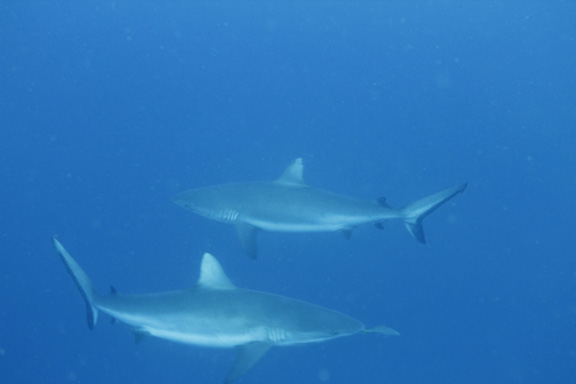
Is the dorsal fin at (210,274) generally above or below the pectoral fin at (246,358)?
above

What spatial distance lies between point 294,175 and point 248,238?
1.40m

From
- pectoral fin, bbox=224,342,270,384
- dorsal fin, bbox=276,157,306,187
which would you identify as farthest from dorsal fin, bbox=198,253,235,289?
dorsal fin, bbox=276,157,306,187

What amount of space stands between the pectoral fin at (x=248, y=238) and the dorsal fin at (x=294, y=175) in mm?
1003

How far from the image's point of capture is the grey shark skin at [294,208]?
23.5ft

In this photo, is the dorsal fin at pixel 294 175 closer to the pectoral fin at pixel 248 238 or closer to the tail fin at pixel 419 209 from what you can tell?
the pectoral fin at pixel 248 238

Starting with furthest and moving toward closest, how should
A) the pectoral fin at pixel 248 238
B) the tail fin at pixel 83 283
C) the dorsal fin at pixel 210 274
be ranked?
1. the pectoral fin at pixel 248 238
2. the tail fin at pixel 83 283
3. the dorsal fin at pixel 210 274

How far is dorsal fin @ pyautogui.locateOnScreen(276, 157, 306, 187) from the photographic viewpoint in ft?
25.0

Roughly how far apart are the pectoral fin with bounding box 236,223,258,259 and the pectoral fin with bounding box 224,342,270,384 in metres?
2.23

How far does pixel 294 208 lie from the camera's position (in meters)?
7.27

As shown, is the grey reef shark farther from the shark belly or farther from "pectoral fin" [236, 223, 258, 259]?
"pectoral fin" [236, 223, 258, 259]

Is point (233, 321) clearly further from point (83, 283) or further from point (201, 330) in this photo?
point (83, 283)

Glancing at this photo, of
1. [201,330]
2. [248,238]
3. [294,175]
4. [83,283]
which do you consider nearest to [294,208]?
[294,175]

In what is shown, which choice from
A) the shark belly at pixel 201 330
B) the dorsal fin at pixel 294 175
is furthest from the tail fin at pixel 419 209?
the shark belly at pixel 201 330

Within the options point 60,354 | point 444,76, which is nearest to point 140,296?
point 60,354
